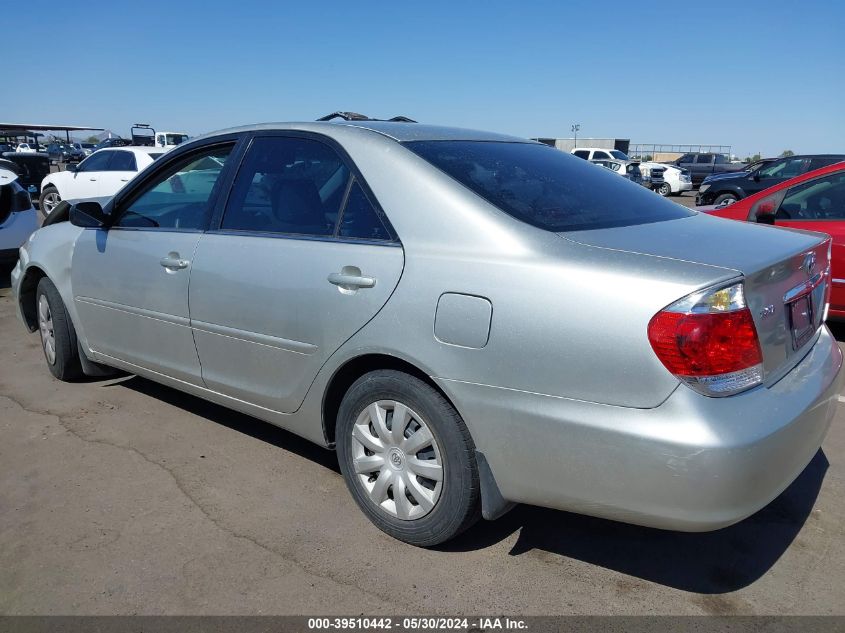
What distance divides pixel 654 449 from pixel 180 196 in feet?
9.49

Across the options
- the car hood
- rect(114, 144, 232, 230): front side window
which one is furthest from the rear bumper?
rect(114, 144, 232, 230): front side window

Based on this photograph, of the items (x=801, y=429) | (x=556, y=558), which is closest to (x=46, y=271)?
(x=556, y=558)

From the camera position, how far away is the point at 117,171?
13.7 metres

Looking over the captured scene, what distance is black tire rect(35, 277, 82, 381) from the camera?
4.45 m

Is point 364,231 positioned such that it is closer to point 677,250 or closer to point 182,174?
point 677,250

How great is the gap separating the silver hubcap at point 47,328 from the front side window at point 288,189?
6.63 ft

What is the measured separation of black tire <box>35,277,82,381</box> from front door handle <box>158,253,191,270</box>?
1.31 m

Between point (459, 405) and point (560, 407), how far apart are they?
38 centimetres

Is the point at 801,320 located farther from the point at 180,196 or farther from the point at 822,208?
the point at 822,208

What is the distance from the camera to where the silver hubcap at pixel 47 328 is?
4.65 meters

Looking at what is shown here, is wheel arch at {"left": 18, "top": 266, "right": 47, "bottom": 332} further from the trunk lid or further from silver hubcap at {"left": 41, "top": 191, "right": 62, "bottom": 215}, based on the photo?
silver hubcap at {"left": 41, "top": 191, "right": 62, "bottom": 215}

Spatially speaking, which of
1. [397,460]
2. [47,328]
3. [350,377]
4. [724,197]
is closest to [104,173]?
[47,328]

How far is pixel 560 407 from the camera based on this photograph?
7.41 ft

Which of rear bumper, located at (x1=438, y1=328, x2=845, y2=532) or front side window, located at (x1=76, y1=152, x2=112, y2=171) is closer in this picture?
rear bumper, located at (x1=438, y1=328, x2=845, y2=532)
